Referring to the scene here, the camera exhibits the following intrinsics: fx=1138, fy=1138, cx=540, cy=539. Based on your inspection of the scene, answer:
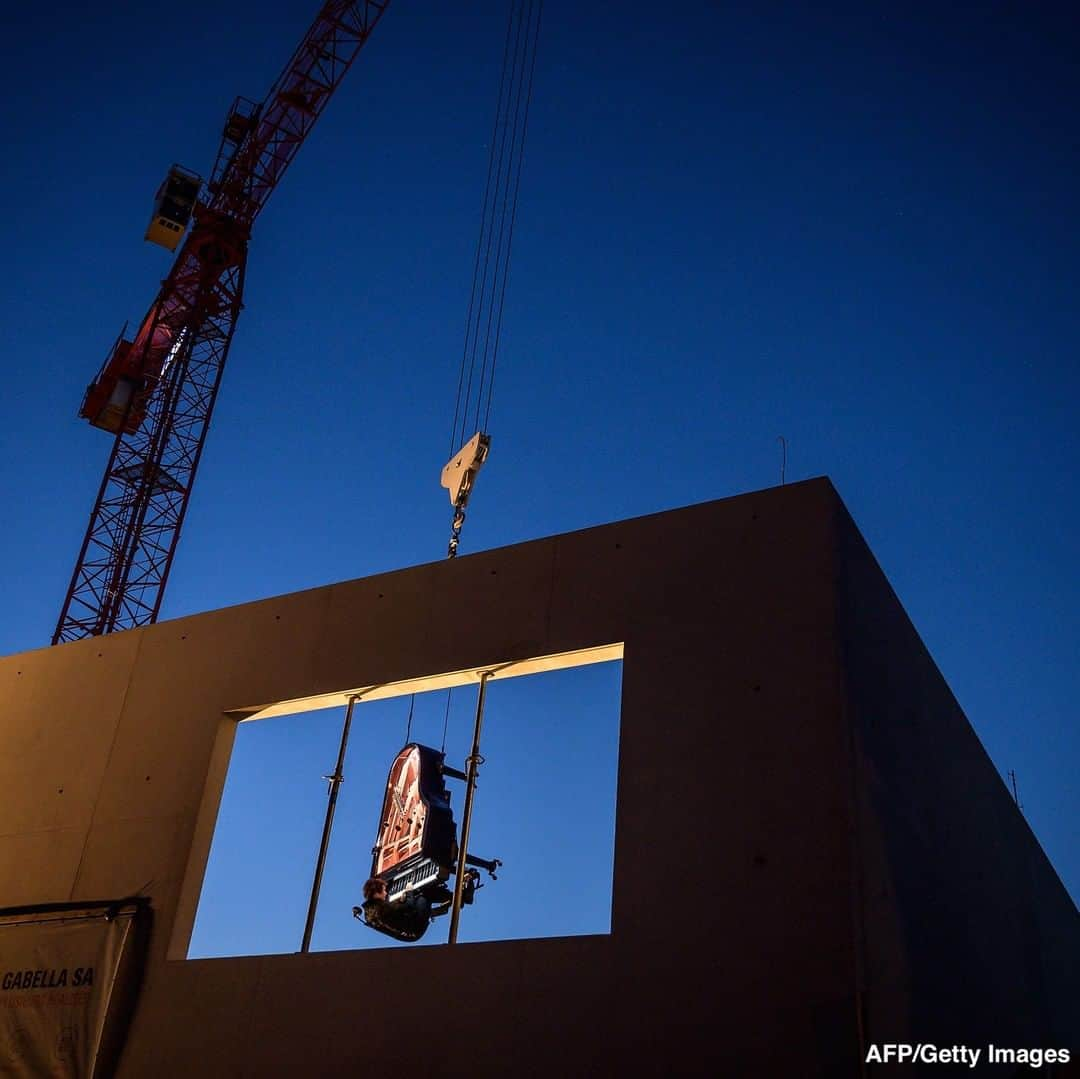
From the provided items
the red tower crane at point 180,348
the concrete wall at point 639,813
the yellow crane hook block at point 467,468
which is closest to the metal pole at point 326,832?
the concrete wall at point 639,813

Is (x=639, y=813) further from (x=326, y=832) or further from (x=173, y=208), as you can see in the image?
(x=173, y=208)

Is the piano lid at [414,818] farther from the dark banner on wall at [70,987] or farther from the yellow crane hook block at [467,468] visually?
the yellow crane hook block at [467,468]

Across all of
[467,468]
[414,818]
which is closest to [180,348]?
[467,468]

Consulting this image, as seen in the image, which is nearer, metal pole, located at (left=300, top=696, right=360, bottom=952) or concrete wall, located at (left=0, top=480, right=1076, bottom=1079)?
concrete wall, located at (left=0, top=480, right=1076, bottom=1079)

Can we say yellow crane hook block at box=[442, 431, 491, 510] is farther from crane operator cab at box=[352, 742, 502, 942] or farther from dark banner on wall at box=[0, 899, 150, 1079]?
dark banner on wall at box=[0, 899, 150, 1079]

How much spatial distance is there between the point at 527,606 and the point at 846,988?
9.16 feet

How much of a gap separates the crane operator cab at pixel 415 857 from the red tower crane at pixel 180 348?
20.6 metres

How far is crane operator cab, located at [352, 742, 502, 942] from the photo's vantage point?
6242 millimetres

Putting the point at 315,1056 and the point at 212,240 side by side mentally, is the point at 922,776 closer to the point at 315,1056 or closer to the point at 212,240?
the point at 315,1056

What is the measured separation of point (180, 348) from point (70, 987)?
74.2 ft

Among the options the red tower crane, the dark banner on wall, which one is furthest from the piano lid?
the red tower crane

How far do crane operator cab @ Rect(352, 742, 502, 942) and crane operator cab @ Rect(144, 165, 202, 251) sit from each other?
20.8 metres

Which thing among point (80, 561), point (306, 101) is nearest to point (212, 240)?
point (306, 101)

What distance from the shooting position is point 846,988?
15.4 ft
